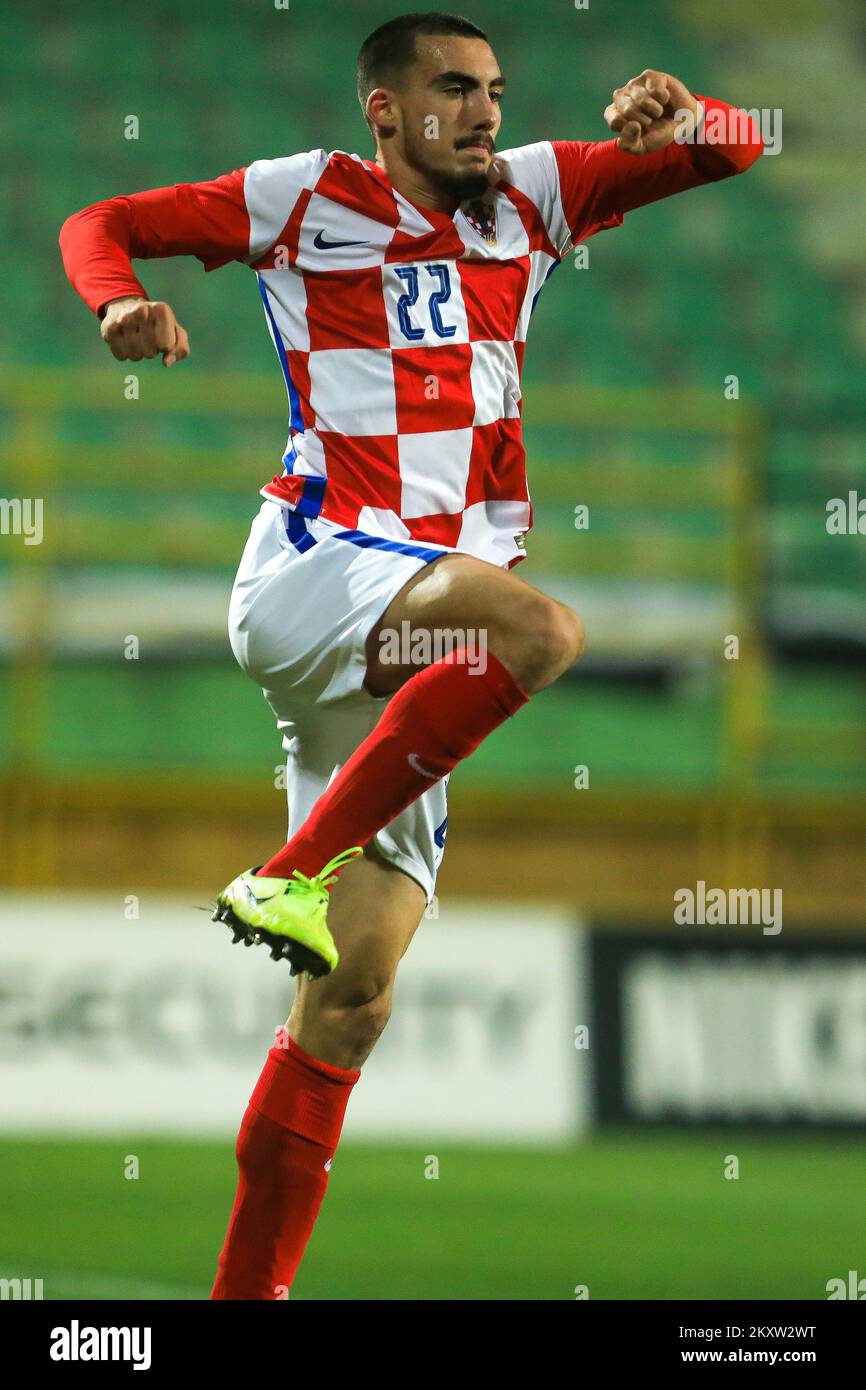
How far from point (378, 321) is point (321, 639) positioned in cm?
63

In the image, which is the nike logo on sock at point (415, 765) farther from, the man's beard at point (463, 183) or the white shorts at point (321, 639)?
the man's beard at point (463, 183)

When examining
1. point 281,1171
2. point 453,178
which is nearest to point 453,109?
point 453,178

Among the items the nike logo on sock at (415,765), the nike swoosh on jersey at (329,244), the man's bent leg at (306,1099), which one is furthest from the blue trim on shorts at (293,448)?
the man's bent leg at (306,1099)

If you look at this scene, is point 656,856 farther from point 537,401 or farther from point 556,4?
point 556,4

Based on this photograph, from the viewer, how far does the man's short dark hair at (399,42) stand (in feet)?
12.1

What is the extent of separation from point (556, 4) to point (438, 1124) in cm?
775

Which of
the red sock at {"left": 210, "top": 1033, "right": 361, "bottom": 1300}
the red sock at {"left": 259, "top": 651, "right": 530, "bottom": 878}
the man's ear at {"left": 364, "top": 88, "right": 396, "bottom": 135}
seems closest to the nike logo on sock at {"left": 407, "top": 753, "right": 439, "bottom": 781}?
the red sock at {"left": 259, "top": 651, "right": 530, "bottom": 878}

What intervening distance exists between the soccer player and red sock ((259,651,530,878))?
0.16m

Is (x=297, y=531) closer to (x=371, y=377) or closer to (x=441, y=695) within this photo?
(x=371, y=377)

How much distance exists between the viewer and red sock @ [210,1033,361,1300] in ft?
12.1

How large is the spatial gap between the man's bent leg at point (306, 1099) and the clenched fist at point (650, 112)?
1397 mm

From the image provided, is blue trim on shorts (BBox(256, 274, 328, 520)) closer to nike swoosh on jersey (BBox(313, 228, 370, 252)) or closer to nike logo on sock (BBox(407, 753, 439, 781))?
nike swoosh on jersey (BBox(313, 228, 370, 252))

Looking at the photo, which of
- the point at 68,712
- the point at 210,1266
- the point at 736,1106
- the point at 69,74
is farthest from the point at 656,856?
the point at 69,74
